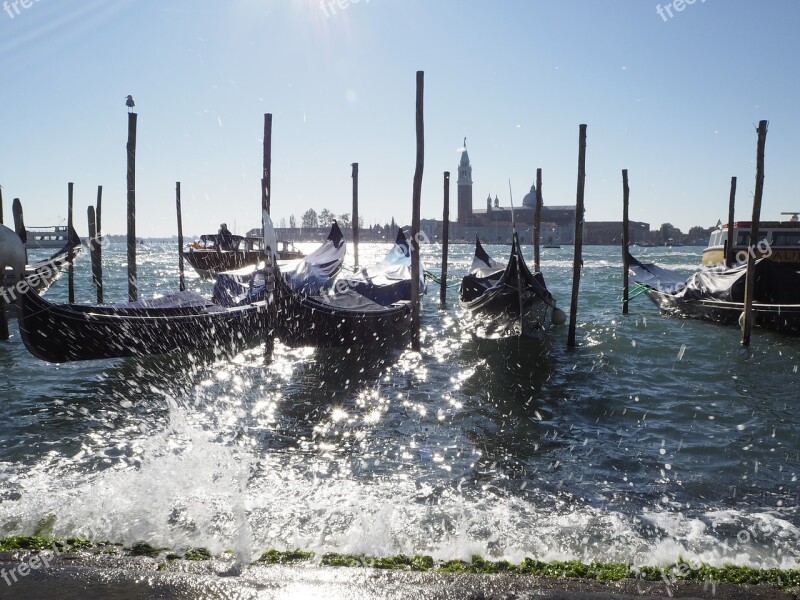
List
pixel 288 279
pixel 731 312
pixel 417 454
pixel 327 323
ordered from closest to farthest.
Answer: pixel 417 454 < pixel 327 323 < pixel 288 279 < pixel 731 312

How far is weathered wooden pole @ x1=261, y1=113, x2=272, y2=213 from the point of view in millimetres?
8462

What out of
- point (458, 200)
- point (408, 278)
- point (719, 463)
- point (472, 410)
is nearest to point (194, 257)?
point (408, 278)

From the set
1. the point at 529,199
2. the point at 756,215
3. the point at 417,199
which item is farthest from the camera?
the point at 529,199

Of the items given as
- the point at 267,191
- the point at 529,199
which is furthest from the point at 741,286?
the point at 529,199

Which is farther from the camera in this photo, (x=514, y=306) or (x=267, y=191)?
(x=514, y=306)

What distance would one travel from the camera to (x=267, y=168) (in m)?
8.88

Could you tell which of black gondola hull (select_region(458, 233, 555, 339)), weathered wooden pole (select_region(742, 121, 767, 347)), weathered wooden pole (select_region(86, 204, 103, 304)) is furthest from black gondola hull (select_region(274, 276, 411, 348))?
weathered wooden pole (select_region(86, 204, 103, 304))

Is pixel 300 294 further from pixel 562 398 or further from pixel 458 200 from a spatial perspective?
pixel 458 200

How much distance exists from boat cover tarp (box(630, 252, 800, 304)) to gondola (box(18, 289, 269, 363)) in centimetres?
903

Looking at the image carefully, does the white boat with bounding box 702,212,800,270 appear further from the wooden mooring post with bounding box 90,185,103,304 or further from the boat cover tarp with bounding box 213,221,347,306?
the wooden mooring post with bounding box 90,185,103,304

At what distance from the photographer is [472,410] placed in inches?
252

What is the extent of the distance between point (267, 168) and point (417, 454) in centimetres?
559

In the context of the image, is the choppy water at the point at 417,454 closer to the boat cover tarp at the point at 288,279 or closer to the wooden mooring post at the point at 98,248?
the boat cover tarp at the point at 288,279

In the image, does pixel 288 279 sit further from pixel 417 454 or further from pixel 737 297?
pixel 737 297
